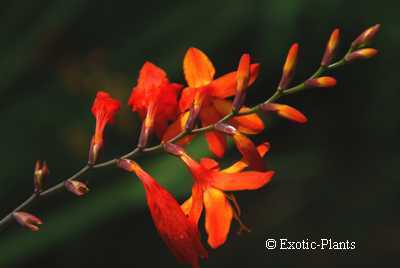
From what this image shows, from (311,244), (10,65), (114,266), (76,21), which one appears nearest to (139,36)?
(76,21)

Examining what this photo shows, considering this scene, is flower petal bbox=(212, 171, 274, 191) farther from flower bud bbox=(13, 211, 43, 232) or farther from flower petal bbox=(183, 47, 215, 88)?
flower bud bbox=(13, 211, 43, 232)

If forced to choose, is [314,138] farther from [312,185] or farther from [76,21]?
[76,21]

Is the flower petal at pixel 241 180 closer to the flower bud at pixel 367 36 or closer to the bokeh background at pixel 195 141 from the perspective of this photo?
the flower bud at pixel 367 36

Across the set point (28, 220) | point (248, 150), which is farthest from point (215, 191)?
point (28, 220)

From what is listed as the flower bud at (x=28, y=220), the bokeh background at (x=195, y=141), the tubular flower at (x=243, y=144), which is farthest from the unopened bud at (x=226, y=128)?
the bokeh background at (x=195, y=141)

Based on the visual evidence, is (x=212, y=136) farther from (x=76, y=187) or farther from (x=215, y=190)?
(x=76, y=187)

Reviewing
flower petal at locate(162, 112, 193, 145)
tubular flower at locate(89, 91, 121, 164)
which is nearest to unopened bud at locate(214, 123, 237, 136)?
flower petal at locate(162, 112, 193, 145)
